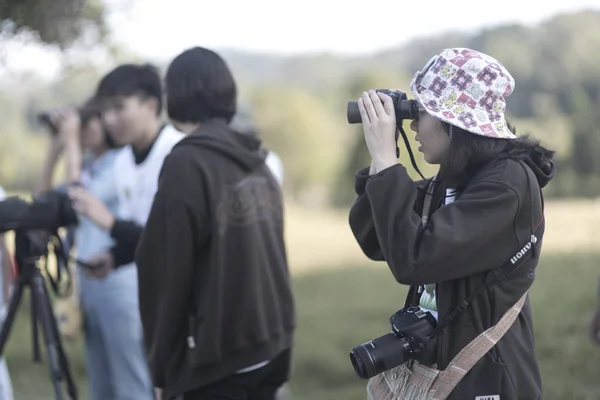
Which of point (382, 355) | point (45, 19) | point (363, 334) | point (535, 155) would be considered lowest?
point (363, 334)

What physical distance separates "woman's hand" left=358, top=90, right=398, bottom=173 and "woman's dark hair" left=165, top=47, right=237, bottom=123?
31.2 inches

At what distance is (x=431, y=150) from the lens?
186 centimetres

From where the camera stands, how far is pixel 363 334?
6.98m

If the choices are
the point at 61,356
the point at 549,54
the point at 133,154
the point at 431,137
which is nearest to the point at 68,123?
the point at 133,154

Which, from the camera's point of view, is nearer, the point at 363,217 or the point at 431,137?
the point at 431,137

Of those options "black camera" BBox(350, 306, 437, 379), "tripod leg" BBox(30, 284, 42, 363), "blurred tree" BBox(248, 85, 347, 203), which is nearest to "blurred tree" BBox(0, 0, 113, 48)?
"tripod leg" BBox(30, 284, 42, 363)

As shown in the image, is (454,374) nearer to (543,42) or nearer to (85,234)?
(85,234)

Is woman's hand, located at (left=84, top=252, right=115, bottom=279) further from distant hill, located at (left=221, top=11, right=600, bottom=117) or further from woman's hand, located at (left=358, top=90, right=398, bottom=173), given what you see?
distant hill, located at (left=221, top=11, right=600, bottom=117)

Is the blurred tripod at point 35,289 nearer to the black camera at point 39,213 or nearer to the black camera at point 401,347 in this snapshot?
the black camera at point 39,213

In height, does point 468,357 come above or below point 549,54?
above

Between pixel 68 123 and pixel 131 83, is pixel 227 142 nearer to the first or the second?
pixel 131 83

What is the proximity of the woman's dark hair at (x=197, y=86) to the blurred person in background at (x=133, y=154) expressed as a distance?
1.97ft

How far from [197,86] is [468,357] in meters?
1.31

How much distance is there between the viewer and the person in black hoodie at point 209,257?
2389 mm
